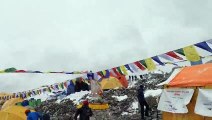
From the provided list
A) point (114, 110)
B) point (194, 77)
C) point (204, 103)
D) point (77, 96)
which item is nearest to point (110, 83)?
point (77, 96)

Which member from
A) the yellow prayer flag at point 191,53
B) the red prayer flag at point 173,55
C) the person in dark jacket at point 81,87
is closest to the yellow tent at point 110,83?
the person in dark jacket at point 81,87

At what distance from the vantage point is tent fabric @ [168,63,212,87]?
13.1m

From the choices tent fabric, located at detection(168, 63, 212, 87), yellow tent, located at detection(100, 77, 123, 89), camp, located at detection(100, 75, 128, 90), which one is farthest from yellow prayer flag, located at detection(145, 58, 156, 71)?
yellow tent, located at detection(100, 77, 123, 89)

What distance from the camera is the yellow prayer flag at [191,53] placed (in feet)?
49.7

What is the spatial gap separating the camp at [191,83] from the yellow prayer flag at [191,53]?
1.67 feet

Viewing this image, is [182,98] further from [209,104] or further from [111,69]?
[111,69]

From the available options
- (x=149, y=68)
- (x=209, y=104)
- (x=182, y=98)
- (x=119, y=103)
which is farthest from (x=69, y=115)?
(x=209, y=104)

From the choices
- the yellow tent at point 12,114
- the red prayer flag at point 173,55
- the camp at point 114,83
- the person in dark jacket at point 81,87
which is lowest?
the yellow tent at point 12,114

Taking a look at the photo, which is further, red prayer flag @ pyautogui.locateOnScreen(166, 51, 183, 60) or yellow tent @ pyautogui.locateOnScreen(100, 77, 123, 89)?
yellow tent @ pyautogui.locateOnScreen(100, 77, 123, 89)

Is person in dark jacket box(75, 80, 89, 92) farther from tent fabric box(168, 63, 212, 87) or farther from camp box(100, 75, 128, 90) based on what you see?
tent fabric box(168, 63, 212, 87)

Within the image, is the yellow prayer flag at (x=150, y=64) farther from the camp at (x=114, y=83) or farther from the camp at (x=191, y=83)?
the camp at (x=114, y=83)

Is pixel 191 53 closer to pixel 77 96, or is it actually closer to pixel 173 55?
pixel 173 55

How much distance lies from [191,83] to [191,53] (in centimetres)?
214

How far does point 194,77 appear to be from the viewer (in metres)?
13.8
